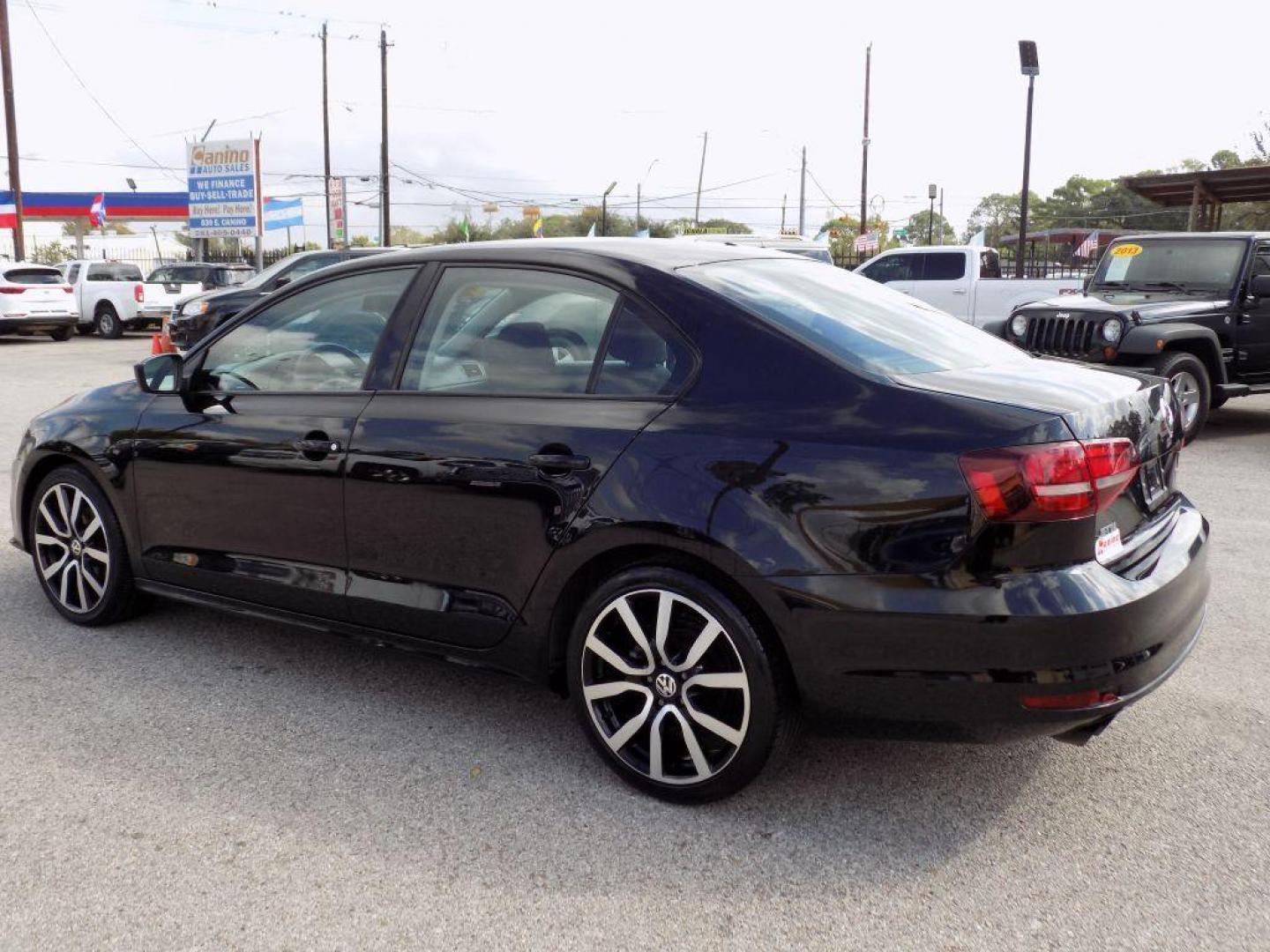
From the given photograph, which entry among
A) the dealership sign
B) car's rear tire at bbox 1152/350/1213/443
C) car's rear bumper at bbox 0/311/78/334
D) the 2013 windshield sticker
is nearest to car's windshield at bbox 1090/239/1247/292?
car's rear tire at bbox 1152/350/1213/443

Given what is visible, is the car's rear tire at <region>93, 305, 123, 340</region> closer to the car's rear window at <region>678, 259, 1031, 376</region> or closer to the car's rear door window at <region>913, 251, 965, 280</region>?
the car's rear door window at <region>913, 251, 965, 280</region>

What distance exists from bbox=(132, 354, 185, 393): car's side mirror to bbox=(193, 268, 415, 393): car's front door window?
0.11 meters

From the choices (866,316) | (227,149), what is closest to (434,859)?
(866,316)

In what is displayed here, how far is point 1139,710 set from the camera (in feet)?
12.8

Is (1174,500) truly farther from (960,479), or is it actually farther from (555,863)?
(555,863)

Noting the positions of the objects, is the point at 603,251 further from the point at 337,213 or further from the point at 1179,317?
the point at 337,213

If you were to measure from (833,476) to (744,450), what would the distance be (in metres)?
0.26

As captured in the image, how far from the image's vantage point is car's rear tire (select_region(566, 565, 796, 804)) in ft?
10.2

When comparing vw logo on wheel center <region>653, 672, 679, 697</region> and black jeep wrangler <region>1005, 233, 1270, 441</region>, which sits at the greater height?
black jeep wrangler <region>1005, 233, 1270, 441</region>

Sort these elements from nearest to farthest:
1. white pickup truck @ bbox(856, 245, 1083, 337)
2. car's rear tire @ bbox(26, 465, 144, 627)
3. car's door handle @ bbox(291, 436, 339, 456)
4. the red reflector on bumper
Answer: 1. the red reflector on bumper
2. car's door handle @ bbox(291, 436, 339, 456)
3. car's rear tire @ bbox(26, 465, 144, 627)
4. white pickup truck @ bbox(856, 245, 1083, 337)

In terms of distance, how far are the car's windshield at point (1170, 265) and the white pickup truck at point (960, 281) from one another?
548 cm

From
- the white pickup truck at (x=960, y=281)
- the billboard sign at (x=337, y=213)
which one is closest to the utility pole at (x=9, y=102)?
the billboard sign at (x=337, y=213)

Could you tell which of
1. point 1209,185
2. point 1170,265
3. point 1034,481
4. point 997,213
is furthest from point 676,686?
point 997,213

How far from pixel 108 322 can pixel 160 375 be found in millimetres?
22525
